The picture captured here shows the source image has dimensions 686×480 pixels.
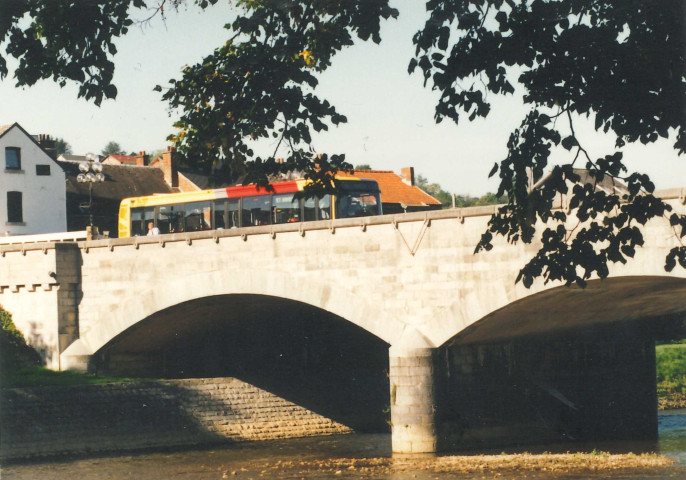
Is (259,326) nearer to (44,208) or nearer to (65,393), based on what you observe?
(65,393)

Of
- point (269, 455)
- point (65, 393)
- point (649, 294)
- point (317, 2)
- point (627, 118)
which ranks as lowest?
point (269, 455)

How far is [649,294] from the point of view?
26.1 metres

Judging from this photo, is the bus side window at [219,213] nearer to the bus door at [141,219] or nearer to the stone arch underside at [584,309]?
the bus door at [141,219]

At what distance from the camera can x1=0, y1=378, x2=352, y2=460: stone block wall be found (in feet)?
88.0

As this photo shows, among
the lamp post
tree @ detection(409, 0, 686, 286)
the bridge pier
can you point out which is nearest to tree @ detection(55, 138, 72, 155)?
the lamp post

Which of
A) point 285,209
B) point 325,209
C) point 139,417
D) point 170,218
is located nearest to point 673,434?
point 325,209

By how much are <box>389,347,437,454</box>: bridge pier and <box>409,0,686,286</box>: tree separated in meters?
16.4

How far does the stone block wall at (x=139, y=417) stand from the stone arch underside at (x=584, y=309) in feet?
24.0

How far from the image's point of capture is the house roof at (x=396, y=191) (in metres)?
61.5

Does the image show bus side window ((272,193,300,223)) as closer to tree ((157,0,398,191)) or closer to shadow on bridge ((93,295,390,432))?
shadow on bridge ((93,295,390,432))

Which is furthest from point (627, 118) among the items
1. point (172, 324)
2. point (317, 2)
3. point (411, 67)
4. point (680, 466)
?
point (172, 324)

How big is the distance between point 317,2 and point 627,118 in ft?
9.95

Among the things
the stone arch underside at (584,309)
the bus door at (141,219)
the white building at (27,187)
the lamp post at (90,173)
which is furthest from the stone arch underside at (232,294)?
the white building at (27,187)

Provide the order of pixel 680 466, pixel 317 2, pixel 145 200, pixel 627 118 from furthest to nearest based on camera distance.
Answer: pixel 145 200 < pixel 680 466 < pixel 317 2 < pixel 627 118
